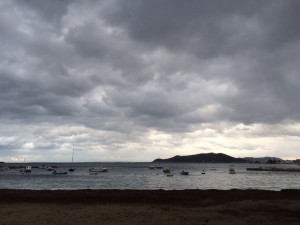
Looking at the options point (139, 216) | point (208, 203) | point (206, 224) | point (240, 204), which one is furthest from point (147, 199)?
point (206, 224)

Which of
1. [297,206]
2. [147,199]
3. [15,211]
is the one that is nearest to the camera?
[15,211]

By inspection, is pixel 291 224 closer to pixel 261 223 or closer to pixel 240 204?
pixel 261 223

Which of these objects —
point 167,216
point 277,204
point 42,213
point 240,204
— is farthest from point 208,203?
point 42,213

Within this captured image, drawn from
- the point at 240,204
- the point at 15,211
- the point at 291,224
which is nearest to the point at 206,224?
the point at 291,224

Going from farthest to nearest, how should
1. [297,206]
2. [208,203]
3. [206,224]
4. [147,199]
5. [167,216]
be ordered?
[147,199] < [208,203] < [297,206] < [167,216] < [206,224]

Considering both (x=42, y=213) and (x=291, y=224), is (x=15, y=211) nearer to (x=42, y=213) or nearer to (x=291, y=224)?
(x=42, y=213)

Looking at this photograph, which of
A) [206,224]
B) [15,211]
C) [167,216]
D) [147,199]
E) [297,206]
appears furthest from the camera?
[147,199]

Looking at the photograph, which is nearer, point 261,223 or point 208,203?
point 261,223

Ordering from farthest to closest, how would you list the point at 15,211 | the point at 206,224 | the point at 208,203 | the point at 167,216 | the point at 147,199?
the point at 147,199, the point at 208,203, the point at 15,211, the point at 167,216, the point at 206,224

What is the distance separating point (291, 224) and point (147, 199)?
17667 mm

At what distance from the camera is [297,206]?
95.5 feet

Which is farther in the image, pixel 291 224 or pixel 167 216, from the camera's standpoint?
pixel 167 216

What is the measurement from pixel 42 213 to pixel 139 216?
703cm

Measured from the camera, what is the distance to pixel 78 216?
23859 millimetres
